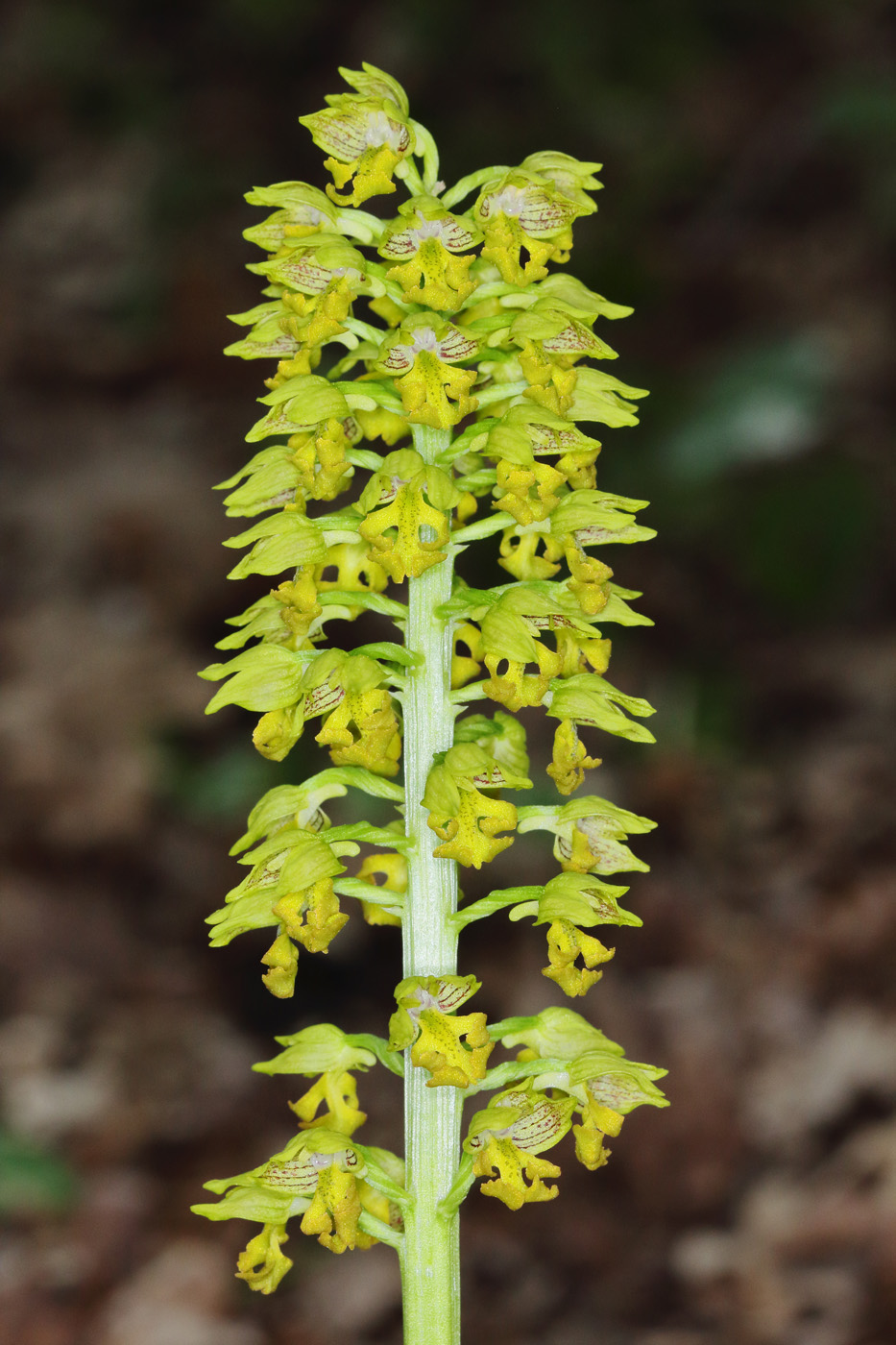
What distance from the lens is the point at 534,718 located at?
10195 millimetres

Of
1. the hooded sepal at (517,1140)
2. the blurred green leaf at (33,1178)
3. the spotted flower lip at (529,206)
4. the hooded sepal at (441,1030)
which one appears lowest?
the hooded sepal at (517,1140)

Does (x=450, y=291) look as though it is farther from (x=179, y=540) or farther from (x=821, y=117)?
(x=821, y=117)

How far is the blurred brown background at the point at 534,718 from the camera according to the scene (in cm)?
567

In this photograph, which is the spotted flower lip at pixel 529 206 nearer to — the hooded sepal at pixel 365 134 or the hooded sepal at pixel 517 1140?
the hooded sepal at pixel 365 134

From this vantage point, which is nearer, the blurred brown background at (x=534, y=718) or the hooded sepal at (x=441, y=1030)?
→ the hooded sepal at (x=441, y=1030)

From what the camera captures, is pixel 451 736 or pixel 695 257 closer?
pixel 451 736

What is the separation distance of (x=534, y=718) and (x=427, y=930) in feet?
23.7

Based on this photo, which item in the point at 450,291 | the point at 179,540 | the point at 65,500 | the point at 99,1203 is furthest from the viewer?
the point at 65,500

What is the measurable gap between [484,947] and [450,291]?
5.10 metres

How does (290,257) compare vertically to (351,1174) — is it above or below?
above

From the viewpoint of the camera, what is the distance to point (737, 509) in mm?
10047

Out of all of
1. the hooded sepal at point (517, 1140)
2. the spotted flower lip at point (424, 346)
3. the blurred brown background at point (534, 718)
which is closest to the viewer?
the spotted flower lip at point (424, 346)

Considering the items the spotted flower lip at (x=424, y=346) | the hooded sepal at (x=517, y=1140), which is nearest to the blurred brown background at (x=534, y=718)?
the hooded sepal at (x=517, y=1140)

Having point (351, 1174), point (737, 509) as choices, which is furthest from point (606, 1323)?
point (737, 509)
